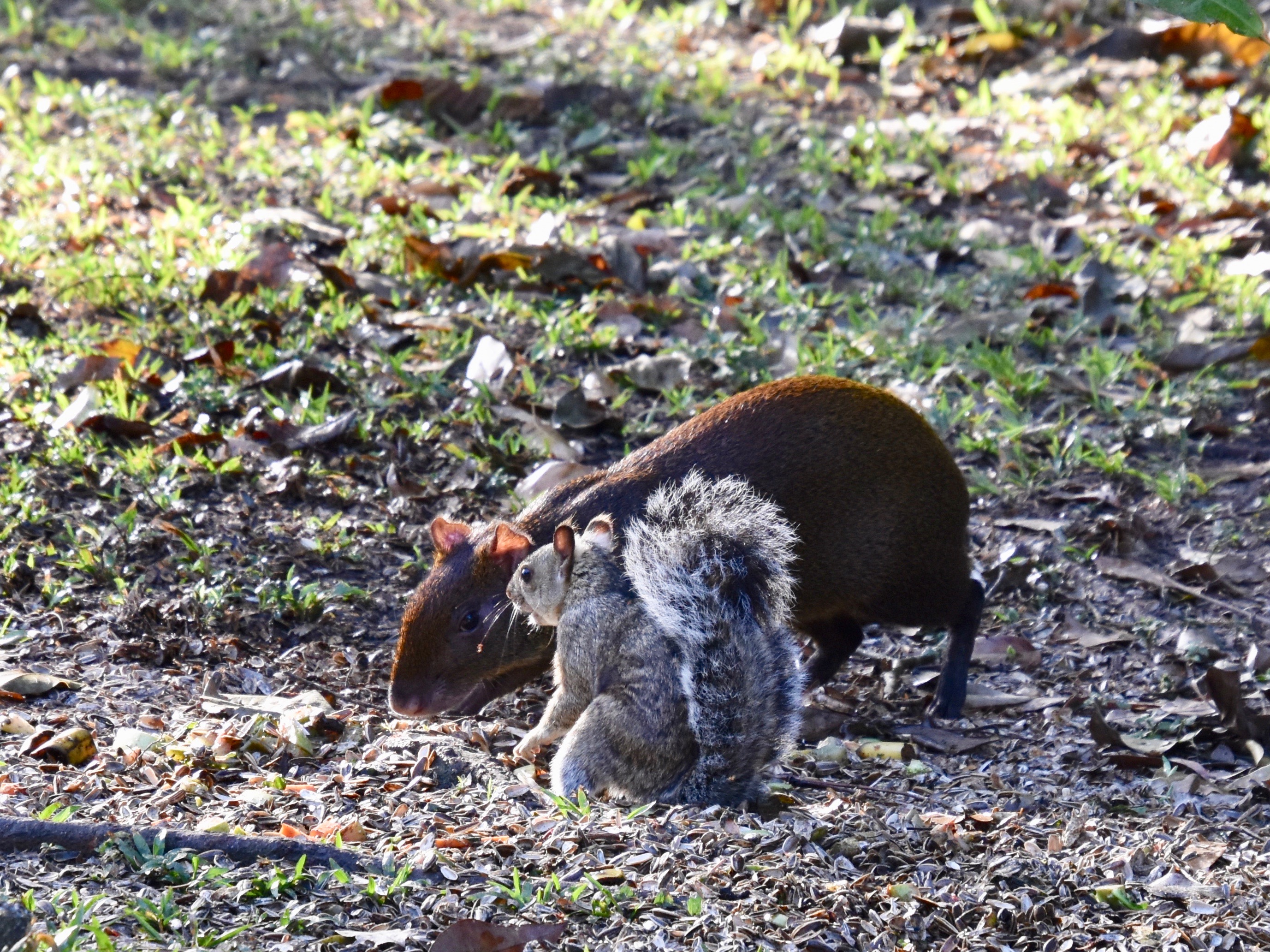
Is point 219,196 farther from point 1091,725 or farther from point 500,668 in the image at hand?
point 1091,725

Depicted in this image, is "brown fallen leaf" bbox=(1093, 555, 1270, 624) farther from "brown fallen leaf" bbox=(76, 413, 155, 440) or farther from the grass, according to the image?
"brown fallen leaf" bbox=(76, 413, 155, 440)

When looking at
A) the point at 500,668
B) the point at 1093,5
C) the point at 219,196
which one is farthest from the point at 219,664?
the point at 1093,5

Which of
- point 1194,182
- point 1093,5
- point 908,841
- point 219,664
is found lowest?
point 219,664

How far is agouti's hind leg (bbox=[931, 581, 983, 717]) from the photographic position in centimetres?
418

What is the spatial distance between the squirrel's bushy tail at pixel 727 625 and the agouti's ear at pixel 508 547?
1.19 feet

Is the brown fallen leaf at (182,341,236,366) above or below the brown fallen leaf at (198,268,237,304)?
below

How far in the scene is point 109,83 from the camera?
798cm

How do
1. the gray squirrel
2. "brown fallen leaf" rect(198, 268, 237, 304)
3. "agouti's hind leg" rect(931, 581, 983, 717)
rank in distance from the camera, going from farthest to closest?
"brown fallen leaf" rect(198, 268, 237, 304)
"agouti's hind leg" rect(931, 581, 983, 717)
the gray squirrel

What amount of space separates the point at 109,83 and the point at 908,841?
6.74 meters

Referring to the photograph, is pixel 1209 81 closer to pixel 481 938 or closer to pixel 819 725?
pixel 819 725

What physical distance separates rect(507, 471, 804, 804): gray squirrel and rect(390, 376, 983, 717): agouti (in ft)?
0.76

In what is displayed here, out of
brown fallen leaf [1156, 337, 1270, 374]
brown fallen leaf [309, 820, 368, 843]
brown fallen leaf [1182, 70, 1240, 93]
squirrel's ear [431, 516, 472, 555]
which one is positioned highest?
brown fallen leaf [1182, 70, 1240, 93]

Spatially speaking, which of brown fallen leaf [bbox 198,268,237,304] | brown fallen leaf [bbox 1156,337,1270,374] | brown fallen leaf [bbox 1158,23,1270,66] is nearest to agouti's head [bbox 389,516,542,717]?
brown fallen leaf [bbox 198,268,237,304]

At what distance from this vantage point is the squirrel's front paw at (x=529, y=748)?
12.4ft
